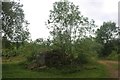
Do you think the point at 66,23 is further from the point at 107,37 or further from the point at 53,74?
the point at 107,37

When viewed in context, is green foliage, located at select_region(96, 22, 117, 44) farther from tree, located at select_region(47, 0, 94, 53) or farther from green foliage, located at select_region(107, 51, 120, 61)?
tree, located at select_region(47, 0, 94, 53)

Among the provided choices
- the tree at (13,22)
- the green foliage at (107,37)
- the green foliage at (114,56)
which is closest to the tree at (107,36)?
the green foliage at (107,37)

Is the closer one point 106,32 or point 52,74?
point 52,74

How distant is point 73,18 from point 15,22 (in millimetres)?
7034

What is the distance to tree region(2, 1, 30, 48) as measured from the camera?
29.8m

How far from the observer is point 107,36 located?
6269 cm

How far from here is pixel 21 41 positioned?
30500 mm

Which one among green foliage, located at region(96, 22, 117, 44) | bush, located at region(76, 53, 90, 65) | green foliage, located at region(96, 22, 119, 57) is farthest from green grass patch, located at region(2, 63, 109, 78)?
green foliage, located at region(96, 22, 117, 44)

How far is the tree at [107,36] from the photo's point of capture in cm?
5623

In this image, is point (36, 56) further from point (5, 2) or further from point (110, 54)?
point (110, 54)

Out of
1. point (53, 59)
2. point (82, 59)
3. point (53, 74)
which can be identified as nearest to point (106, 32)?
point (82, 59)

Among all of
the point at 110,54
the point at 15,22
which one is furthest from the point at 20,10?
the point at 110,54

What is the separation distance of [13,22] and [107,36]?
3642cm

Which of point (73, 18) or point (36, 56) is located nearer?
point (73, 18)
